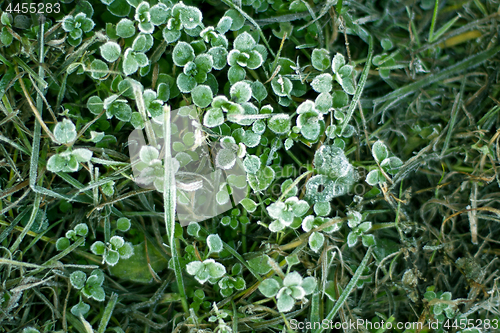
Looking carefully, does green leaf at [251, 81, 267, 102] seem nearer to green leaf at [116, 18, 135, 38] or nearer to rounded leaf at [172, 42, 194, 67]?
rounded leaf at [172, 42, 194, 67]

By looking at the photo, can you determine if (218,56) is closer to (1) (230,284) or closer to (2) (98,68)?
(2) (98,68)

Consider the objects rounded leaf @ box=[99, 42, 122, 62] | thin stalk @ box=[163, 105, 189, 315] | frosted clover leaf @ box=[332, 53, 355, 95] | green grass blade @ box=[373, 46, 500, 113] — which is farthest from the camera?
green grass blade @ box=[373, 46, 500, 113]

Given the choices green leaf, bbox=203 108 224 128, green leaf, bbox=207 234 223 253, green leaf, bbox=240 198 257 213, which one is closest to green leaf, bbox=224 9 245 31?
green leaf, bbox=203 108 224 128

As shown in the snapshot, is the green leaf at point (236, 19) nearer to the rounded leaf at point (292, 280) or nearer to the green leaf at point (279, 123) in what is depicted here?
the green leaf at point (279, 123)

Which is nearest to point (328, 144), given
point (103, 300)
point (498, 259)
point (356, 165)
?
point (356, 165)

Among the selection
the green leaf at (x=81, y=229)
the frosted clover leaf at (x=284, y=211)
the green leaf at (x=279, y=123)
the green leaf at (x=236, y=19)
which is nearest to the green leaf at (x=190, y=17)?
the green leaf at (x=236, y=19)
